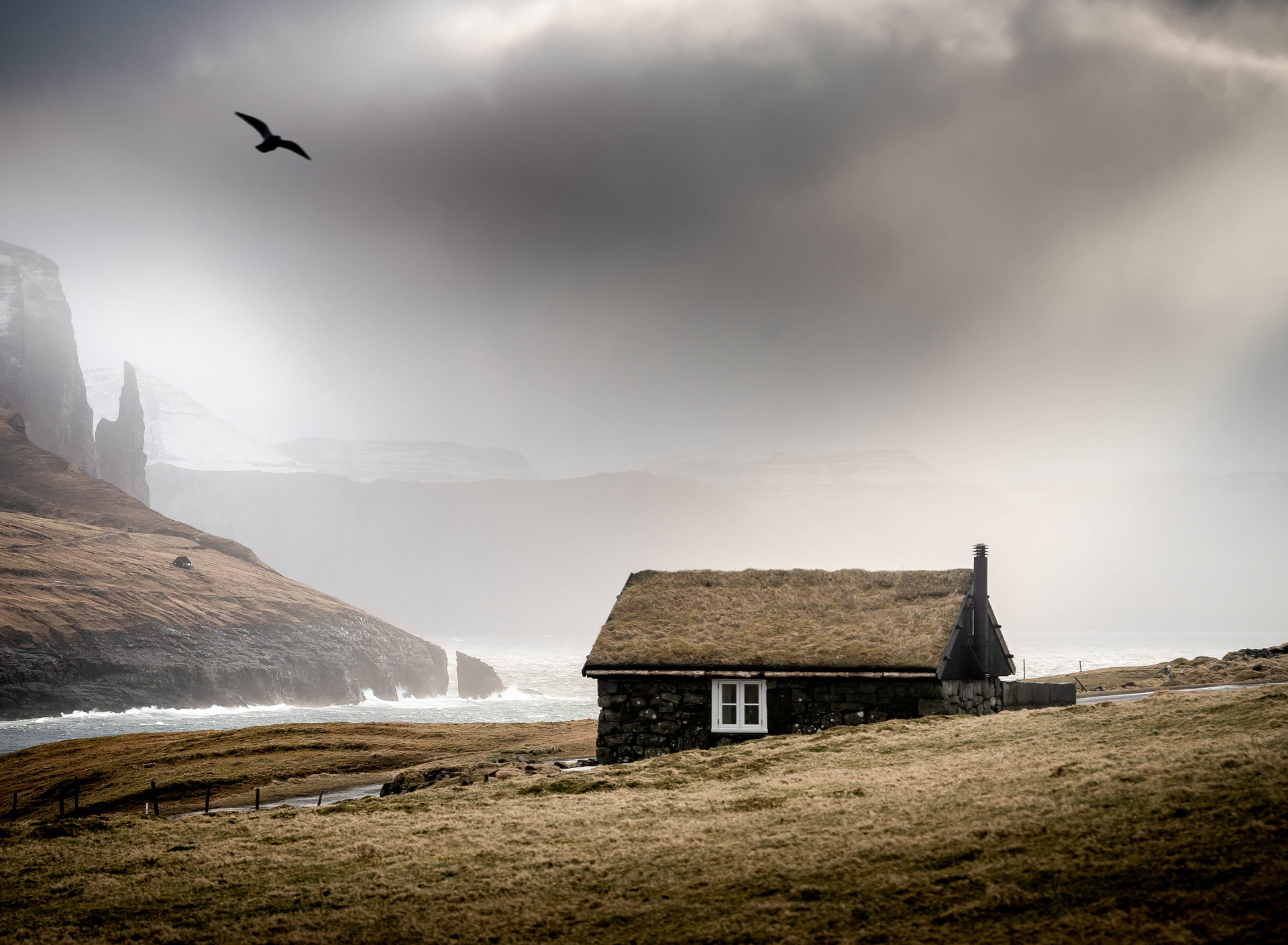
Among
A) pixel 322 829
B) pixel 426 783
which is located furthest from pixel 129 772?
pixel 322 829

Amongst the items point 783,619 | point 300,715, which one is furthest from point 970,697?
point 300,715

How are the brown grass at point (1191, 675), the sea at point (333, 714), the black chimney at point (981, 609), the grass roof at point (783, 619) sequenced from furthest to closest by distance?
the sea at point (333, 714) → the brown grass at point (1191, 675) → the black chimney at point (981, 609) → the grass roof at point (783, 619)

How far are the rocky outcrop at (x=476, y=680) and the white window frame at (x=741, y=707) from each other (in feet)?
482

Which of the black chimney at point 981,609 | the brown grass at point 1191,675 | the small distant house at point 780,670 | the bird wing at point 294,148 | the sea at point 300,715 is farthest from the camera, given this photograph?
the sea at point 300,715

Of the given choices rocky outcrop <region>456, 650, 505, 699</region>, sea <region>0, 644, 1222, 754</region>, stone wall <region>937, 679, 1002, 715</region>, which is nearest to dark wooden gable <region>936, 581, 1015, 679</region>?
stone wall <region>937, 679, 1002, 715</region>

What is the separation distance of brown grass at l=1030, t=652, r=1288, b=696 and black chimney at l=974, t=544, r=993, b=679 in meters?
19.1

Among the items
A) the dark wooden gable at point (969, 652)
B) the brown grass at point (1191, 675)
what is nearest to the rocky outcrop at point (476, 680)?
the brown grass at point (1191, 675)

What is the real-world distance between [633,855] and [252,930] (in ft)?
19.1

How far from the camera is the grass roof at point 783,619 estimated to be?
29.6 metres

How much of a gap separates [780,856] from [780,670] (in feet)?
48.9

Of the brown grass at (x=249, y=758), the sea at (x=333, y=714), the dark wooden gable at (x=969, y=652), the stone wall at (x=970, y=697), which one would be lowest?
the sea at (x=333, y=714)

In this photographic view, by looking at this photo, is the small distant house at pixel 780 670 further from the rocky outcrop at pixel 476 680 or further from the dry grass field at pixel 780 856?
the rocky outcrop at pixel 476 680

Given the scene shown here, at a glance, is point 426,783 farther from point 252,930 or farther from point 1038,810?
point 1038,810

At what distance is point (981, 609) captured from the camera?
3300 centimetres
